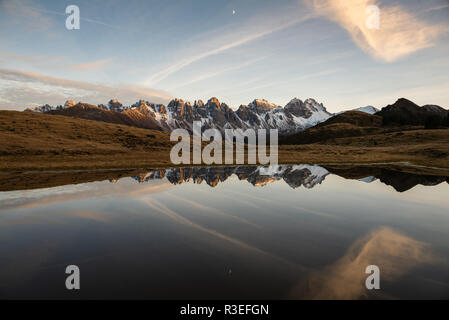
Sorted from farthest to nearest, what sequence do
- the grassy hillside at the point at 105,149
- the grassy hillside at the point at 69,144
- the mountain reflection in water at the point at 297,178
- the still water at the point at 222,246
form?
1. the grassy hillside at the point at 69,144
2. the grassy hillside at the point at 105,149
3. the mountain reflection in water at the point at 297,178
4. the still water at the point at 222,246

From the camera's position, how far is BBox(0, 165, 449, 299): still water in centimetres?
838

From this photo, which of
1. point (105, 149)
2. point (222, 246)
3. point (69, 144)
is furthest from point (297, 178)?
point (69, 144)

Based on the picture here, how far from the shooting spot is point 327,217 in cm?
1695

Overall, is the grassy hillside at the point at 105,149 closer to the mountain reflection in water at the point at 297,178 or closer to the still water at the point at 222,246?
the mountain reflection in water at the point at 297,178

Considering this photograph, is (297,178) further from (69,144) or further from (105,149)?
(69,144)

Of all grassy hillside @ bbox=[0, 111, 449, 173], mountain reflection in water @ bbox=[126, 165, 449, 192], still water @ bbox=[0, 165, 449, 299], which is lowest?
still water @ bbox=[0, 165, 449, 299]

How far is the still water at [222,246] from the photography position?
838 centimetres

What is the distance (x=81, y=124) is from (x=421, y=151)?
132395 mm

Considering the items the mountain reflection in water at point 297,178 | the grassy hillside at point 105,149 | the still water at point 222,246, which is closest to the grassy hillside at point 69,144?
the grassy hillside at point 105,149

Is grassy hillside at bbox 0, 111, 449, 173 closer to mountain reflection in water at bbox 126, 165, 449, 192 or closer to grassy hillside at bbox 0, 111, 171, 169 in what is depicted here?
grassy hillside at bbox 0, 111, 171, 169

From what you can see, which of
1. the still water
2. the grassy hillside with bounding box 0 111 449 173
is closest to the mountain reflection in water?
the still water

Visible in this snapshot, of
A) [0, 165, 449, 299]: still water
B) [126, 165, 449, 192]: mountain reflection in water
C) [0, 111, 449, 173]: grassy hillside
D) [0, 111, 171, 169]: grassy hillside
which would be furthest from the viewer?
[0, 111, 171, 169]: grassy hillside

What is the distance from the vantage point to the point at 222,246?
1194cm

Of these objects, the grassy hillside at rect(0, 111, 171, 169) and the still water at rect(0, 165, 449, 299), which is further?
the grassy hillside at rect(0, 111, 171, 169)
